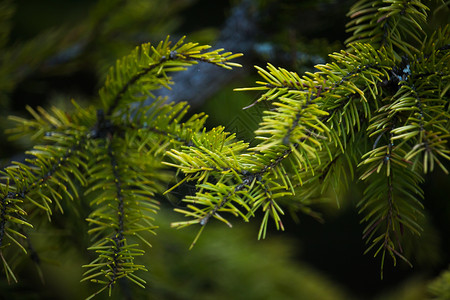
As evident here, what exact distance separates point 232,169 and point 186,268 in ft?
2.82

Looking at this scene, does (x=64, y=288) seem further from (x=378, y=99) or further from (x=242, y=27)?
(x=378, y=99)

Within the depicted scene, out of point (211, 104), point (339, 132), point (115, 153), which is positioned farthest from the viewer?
point (211, 104)

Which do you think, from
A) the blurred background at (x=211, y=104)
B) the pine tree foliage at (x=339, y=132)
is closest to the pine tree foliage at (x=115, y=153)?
the pine tree foliage at (x=339, y=132)

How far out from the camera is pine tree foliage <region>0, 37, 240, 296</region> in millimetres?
473

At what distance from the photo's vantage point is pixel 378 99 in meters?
0.47

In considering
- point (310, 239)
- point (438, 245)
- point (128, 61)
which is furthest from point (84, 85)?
point (310, 239)

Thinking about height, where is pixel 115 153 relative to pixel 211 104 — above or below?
below

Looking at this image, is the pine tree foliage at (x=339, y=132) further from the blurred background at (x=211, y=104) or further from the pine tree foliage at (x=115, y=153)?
the blurred background at (x=211, y=104)

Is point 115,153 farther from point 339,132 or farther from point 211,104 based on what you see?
point 211,104

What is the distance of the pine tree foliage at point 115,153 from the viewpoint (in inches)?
18.6

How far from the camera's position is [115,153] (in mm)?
584

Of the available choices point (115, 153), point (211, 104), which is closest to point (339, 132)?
point (115, 153)

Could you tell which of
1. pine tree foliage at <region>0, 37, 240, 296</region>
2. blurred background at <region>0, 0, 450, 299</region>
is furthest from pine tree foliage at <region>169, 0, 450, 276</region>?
→ blurred background at <region>0, 0, 450, 299</region>

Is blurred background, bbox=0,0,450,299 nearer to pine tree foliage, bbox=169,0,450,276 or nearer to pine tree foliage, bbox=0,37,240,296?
pine tree foliage, bbox=0,37,240,296
